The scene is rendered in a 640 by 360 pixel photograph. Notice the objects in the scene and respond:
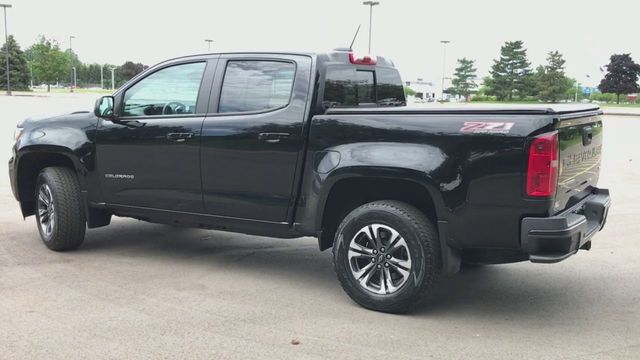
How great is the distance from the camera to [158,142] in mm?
5637

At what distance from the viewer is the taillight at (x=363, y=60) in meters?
5.43

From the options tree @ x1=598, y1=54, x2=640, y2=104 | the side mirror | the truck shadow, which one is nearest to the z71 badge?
the truck shadow

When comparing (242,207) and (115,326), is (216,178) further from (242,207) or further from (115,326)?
(115,326)

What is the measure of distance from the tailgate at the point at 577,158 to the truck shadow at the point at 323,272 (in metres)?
0.87

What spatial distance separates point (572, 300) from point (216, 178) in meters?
2.96

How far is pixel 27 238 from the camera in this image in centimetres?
683

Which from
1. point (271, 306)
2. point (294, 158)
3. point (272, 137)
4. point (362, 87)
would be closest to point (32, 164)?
point (272, 137)

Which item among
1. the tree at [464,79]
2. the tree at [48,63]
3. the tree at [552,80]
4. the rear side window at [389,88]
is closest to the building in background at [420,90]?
the rear side window at [389,88]

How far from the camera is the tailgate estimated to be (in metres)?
4.22

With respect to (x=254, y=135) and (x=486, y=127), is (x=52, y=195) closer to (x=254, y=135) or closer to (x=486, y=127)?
(x=254, y=135)

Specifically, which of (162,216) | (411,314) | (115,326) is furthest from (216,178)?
(411,314)

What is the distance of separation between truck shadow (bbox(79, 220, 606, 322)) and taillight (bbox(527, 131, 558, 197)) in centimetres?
106

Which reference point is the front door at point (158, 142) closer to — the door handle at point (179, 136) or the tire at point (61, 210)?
the door handle at point (179, 136)

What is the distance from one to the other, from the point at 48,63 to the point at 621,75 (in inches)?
2846
